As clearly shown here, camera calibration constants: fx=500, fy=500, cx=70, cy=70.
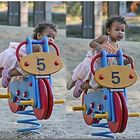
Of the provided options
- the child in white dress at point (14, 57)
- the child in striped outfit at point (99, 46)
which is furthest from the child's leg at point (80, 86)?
the child in white dress at point (14, 57)

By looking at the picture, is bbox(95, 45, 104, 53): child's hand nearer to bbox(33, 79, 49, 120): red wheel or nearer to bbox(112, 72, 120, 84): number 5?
bbox(112, 72, 120, 84): number 5

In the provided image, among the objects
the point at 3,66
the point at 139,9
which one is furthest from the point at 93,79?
the point at 139,9

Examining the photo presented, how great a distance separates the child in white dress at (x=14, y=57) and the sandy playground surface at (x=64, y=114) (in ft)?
1.91

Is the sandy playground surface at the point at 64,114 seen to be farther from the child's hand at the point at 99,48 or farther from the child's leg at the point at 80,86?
the child's hand at the point at 99,48

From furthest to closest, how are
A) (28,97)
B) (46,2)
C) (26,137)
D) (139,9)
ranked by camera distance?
(139,9)
(46,2)
(26,137)
(28,97)

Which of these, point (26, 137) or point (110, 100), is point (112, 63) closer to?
point (110, 100)

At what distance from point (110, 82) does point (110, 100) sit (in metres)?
0.14

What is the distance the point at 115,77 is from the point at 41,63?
0.62m

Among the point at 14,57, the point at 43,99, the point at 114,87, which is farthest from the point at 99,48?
the point at 14,57

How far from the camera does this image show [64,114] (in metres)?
5.70

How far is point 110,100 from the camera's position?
398 centimetres

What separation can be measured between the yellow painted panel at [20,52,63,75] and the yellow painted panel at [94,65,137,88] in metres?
0.39

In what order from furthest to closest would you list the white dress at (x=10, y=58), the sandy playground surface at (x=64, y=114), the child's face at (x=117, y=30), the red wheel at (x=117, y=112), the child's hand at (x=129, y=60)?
the sandy playground surface at (x=64, y=114)
the white dress at (x=10, y=58)
the child's face at (x=117, y=30)
the child's hand at (x=129, y=60)
the red wheel at (x=117, y=112)

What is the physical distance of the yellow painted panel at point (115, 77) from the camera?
12.9 feet
